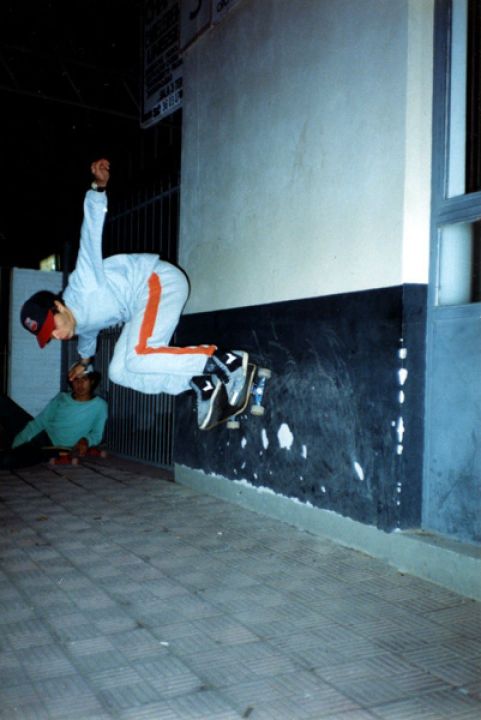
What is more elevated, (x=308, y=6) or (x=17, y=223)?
(x=17, y=223)

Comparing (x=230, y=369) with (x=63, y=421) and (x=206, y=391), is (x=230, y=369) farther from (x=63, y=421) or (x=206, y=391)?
(x=63, y=421)

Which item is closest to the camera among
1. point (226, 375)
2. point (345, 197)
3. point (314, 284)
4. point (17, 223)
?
point (345, 197)

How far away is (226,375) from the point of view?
4957 mm

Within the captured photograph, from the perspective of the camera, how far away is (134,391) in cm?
817

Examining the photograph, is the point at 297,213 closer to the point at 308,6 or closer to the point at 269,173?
the point at 269,173

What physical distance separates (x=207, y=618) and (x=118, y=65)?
9641mm

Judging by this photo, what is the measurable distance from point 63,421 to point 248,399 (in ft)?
13.2

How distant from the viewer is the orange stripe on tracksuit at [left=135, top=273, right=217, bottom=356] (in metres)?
4.89

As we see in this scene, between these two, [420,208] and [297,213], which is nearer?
[420,208]

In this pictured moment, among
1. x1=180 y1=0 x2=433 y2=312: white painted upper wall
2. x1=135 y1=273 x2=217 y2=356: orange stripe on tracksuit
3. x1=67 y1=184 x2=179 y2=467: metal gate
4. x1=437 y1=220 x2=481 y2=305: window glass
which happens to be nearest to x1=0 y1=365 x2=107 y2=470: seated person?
x1=67 y1=184 x2=179 y2=467: metal gate

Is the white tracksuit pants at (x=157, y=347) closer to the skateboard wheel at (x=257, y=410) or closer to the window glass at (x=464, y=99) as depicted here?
the skateboard wheel at (x=257, y=410)

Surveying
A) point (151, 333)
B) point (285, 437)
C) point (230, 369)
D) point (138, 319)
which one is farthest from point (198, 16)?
point (285, 437)

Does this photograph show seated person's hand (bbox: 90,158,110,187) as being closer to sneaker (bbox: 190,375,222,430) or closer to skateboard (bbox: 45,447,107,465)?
sneaker (bbox: 190,375,222,430)

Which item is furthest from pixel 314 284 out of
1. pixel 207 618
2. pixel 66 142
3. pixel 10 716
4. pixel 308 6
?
pixel 66 142
